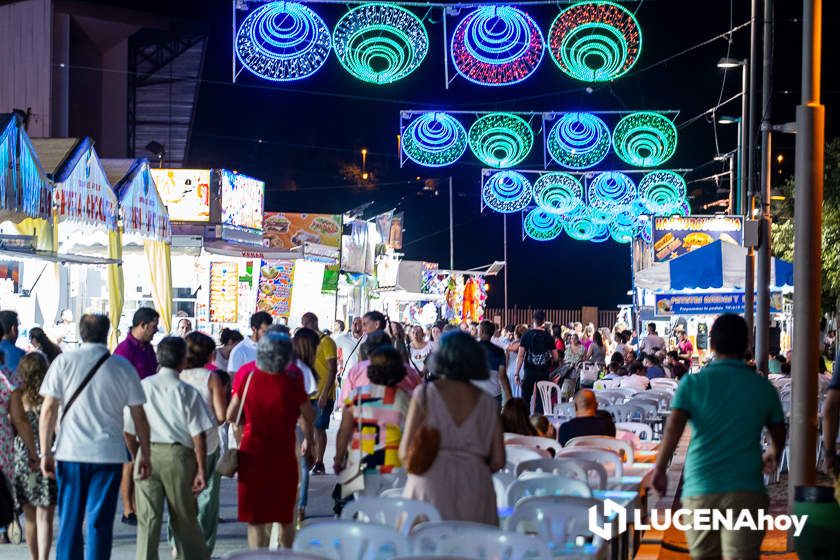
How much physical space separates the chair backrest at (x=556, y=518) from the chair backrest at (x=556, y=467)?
143cm

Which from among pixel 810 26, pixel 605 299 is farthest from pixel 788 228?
pixel 605 299

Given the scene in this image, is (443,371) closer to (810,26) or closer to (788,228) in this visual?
(810,26)

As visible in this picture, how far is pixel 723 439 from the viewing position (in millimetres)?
6328

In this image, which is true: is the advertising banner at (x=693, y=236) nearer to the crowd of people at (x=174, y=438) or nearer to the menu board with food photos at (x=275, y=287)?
the menu board with food photos at (x=275, y=287)

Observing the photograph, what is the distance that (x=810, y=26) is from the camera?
35.3 ft

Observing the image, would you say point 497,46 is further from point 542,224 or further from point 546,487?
point 542,224

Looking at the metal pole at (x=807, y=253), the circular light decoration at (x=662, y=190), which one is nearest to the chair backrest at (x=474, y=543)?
the metal pole at (x=807, y=253)

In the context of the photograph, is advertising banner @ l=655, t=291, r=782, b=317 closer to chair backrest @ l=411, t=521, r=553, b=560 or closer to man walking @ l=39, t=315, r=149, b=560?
man walking @ l=39, t=315, r=149, b=560

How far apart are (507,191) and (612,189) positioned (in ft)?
8.80

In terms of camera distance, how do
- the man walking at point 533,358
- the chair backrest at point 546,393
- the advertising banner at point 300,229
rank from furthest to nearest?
the advertising banner at point 300,229 < the man walking at point 533,358 < the chair backrest at point 546,393

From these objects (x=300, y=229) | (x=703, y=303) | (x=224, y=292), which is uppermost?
(x=300, y=229)

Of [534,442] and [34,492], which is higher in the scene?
[534,442]

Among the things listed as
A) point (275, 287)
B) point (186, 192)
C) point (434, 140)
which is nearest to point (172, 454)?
point (434, 140)

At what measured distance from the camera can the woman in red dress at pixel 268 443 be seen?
27.9 ft
